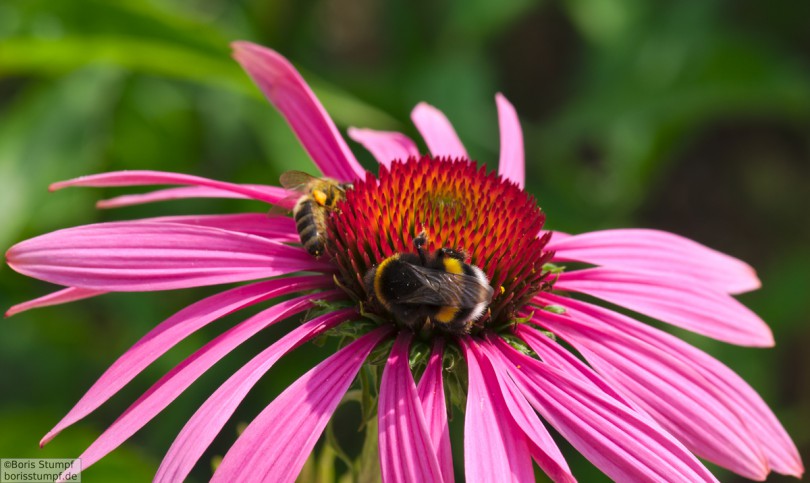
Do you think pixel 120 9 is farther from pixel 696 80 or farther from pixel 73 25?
pixel 696 80

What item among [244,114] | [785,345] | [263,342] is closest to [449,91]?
[244,114]

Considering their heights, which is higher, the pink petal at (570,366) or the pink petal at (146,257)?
the pink petal at (146,257)

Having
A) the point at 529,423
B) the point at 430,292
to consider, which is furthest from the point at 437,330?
the point at 529,423

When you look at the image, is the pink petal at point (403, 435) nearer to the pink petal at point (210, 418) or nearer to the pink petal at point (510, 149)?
the pink petal at point (210, 418)

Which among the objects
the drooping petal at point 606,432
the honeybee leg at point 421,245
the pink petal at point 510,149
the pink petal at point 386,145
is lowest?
the drooping petal at point 606,432

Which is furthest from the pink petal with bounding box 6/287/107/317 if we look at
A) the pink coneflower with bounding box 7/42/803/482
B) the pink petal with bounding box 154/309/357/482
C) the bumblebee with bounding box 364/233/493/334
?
the bumblebee with bounding box 364/233/493/334

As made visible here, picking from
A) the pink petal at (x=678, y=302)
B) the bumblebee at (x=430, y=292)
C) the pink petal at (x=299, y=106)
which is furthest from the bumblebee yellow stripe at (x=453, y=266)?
the pink petal at (x=299, y=106)
